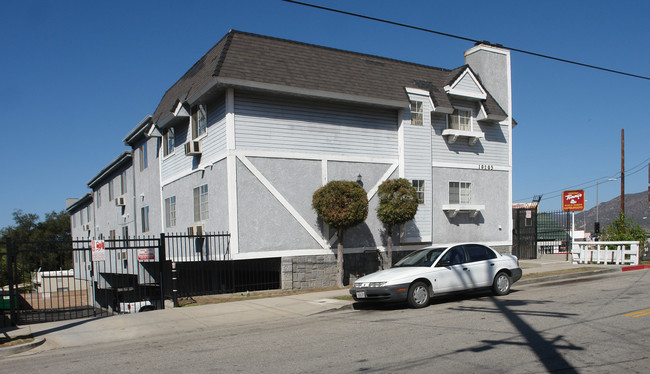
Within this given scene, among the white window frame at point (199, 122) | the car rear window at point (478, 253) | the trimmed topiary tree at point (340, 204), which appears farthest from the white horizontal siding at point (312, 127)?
the car rear window at point (478, 253)

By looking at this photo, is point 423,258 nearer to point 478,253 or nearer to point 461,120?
point 478,253

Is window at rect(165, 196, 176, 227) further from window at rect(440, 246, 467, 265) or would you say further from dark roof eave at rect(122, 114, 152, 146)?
window at rect(440, 246, 467, 265)

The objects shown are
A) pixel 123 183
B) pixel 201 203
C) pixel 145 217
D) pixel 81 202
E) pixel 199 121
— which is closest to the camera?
pixel 201 203

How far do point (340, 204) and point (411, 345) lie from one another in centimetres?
843

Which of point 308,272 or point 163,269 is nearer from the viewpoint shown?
point 163,269

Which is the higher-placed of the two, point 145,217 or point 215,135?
point 215,135

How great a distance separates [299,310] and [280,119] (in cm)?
691

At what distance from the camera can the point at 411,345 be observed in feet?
25.9

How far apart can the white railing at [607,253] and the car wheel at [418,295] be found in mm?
13853

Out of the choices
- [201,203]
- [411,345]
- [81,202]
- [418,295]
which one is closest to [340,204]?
[418,295]

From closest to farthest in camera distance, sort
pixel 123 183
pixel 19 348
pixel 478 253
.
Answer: pixel 19 348 < pixel 478 253 < pixel 123 183

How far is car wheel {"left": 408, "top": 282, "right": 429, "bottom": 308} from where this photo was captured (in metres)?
11.9

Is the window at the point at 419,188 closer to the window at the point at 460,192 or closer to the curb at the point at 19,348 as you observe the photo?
the window at the point at 460,192

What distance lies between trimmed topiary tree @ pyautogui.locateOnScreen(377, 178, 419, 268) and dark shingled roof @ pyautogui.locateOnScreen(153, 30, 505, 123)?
324 cm
